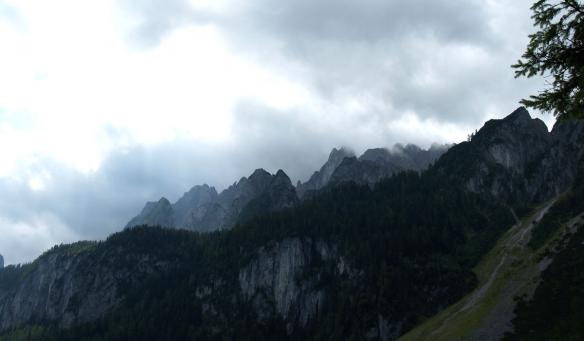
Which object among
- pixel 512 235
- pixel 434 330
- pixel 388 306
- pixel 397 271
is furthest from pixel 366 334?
pixel 512 235

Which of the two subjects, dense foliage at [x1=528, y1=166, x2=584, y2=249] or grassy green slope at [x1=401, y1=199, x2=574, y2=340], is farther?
dense foliage at [x1=528, y1=166, x2=584, y2=249]

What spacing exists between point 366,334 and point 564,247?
250 feet

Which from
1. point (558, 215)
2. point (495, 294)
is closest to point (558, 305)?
point (495, 294)

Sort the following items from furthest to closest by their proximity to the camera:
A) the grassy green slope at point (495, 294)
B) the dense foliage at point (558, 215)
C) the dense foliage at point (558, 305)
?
the dense foliage at point (558, 215) → the grassy green slope at point (495, 294) → the dense foliage at point (558, 305)

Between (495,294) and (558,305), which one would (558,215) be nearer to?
(495,294)

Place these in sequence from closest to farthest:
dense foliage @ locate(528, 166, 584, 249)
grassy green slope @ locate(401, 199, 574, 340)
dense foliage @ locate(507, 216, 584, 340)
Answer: dense foliage @ locate(507, 216, 584, 340), grassy green slope @ locate(401, 199, 574, 340), dense foliage @ locate(528, 166, 584, 249)

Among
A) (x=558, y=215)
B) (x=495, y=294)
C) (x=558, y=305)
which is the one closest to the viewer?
(x=558, y=305)

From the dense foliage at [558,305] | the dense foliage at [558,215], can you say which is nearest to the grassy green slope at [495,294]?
the dense foliage at [558,215]

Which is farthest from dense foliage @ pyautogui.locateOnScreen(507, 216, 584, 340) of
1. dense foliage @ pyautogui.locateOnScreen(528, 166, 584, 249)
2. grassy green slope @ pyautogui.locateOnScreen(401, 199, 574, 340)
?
dense foliage @ pyautogui.locateOnScreen(528, 166, 584, 249)

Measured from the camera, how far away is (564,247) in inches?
5541

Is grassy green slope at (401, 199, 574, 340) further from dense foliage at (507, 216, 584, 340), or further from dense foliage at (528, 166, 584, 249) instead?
dense foliage at (507, 216, 584, 340)

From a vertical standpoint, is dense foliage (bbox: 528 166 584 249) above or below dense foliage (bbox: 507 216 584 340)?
above

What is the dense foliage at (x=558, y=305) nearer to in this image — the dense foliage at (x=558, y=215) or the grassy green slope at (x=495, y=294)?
the grassy green slope at (x=495, y=294)


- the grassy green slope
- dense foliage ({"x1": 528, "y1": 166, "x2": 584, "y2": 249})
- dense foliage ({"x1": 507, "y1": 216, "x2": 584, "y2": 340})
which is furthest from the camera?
dense foliage ({"x1": 528, "y1": 166, "x2": 584, "y2": 249})
